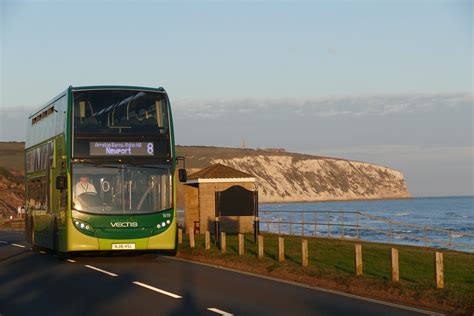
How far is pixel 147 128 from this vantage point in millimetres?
24219

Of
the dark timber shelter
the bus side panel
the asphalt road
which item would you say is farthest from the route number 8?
the dark timber shelter

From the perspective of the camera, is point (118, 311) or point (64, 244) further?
point (64, 244)

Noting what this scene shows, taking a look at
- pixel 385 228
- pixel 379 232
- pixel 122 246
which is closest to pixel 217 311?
pixel 122 246

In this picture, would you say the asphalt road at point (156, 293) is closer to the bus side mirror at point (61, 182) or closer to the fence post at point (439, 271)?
the fence post at point (439, 271)

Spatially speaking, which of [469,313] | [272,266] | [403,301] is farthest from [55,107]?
[469,313]

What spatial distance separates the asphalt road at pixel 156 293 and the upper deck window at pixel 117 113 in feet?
11.9

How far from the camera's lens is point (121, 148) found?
24.2 m

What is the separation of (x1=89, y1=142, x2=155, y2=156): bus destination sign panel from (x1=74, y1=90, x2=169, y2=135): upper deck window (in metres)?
0.32

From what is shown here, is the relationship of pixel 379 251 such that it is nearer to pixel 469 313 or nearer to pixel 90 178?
pixel 90 178

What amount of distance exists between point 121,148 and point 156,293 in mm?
7927

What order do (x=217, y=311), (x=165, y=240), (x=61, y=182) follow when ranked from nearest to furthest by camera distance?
(x=217, y=311) < (x=61, y=182) < (x=165, y=240)

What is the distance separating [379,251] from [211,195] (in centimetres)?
1292

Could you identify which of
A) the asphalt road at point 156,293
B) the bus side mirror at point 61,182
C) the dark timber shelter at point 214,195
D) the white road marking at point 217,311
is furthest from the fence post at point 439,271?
the dark timber shelter at point 214,195

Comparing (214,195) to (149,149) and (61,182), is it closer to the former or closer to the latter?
(149,149)
